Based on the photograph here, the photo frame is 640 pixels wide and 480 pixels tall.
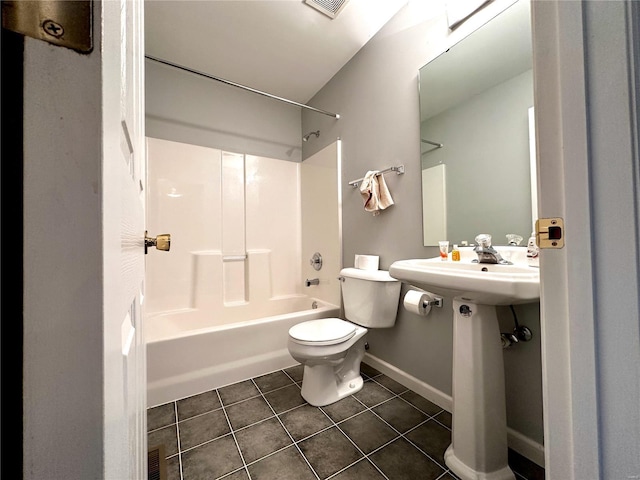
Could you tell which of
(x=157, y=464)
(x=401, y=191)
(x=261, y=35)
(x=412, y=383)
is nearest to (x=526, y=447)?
(x=412, y=383)

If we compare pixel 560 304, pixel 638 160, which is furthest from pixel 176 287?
pixel 638 160

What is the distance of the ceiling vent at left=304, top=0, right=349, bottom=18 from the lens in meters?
1.44

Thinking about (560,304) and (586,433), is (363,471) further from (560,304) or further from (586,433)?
(560,304)

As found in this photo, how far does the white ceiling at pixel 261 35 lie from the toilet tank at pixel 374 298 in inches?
63.9

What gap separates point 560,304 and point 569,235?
0.42 ft

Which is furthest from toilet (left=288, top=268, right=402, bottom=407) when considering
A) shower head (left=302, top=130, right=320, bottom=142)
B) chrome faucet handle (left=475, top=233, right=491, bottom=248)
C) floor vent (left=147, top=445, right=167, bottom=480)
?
shower head (left=302, top=130, right=320, bottom=142)

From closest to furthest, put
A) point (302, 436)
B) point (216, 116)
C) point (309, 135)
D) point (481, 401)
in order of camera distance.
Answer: point (481, 401) < point (302, 436) < point (216, 116) < point (309, 135)

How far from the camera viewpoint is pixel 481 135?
1188 millimetres

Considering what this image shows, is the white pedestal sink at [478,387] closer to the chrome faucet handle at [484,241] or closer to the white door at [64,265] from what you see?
the chrome faucet handle at [484,241]

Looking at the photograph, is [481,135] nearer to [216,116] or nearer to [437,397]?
[437,397]

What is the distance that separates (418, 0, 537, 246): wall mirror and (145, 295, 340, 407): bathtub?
118 centimetres

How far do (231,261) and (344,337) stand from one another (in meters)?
1.33

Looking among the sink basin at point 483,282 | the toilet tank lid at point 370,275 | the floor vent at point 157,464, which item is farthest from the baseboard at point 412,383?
the floor vent at point 157,464

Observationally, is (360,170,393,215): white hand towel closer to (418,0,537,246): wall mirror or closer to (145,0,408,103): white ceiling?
(418,0,537,246): wall mirror
